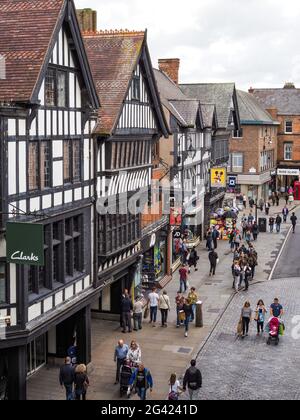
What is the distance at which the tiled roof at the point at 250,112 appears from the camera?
6400 cm

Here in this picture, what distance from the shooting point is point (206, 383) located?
63.5 ft

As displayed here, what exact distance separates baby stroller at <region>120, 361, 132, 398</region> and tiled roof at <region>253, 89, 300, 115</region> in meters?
60.7

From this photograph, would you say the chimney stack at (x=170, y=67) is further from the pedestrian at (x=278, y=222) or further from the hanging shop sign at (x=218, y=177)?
the pedestrian at (x=278, y=222)

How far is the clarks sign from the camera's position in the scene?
581 inches

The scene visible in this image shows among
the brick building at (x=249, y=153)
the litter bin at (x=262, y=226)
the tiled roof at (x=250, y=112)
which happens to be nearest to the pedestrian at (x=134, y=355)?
the litter bin at (x=262, y=226)

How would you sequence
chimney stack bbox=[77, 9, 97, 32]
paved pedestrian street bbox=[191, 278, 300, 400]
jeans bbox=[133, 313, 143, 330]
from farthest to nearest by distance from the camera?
chimney stack bbox=[77, 9, 97, 32], jeans bbox=[133, 313, 143, 330], paved pedestrian street bbox=[191, 278, 300, 400]

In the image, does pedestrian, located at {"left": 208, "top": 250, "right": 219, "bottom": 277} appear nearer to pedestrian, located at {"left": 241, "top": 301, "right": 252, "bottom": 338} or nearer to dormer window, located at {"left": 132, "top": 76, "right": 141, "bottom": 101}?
pedestrian, located at {"left": 241, "top": 301, "right": 252, "bottom": 338}

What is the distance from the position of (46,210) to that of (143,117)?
9624 mm

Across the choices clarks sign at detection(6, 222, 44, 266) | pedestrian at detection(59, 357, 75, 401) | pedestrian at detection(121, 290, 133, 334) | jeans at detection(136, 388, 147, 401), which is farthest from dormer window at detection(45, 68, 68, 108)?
pedestrian at detection(121, 290, 133, 334)

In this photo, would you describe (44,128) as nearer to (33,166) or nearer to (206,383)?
(33,166)

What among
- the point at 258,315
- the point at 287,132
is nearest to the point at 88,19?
the point at 258,315

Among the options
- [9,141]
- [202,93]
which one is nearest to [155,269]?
[9,141]

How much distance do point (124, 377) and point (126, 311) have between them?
19.3 ft

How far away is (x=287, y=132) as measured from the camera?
75.0m
